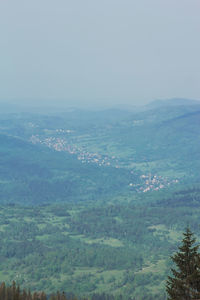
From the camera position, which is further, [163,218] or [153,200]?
[153,200]

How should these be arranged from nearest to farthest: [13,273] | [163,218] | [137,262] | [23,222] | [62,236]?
[13,273] → [137,262] → [62,236] → [23,222] → [163,218]

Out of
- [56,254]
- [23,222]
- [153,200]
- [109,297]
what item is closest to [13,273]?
[56,254]

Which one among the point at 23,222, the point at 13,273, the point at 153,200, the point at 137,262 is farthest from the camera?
the point at 153,200

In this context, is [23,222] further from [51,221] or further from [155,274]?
[155,274]

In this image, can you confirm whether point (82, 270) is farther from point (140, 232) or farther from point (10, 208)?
point (10, 208)

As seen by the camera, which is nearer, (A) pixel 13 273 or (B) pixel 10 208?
(A) pixel 13 273

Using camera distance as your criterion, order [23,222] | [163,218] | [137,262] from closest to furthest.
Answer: [137,262], [23,222], [163,218]

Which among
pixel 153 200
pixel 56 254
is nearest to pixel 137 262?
pixel 56 254

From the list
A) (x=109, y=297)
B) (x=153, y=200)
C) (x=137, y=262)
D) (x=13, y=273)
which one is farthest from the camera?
(x=153, y=200)

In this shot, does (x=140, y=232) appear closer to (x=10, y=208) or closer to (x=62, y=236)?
(x=62, y=236)
